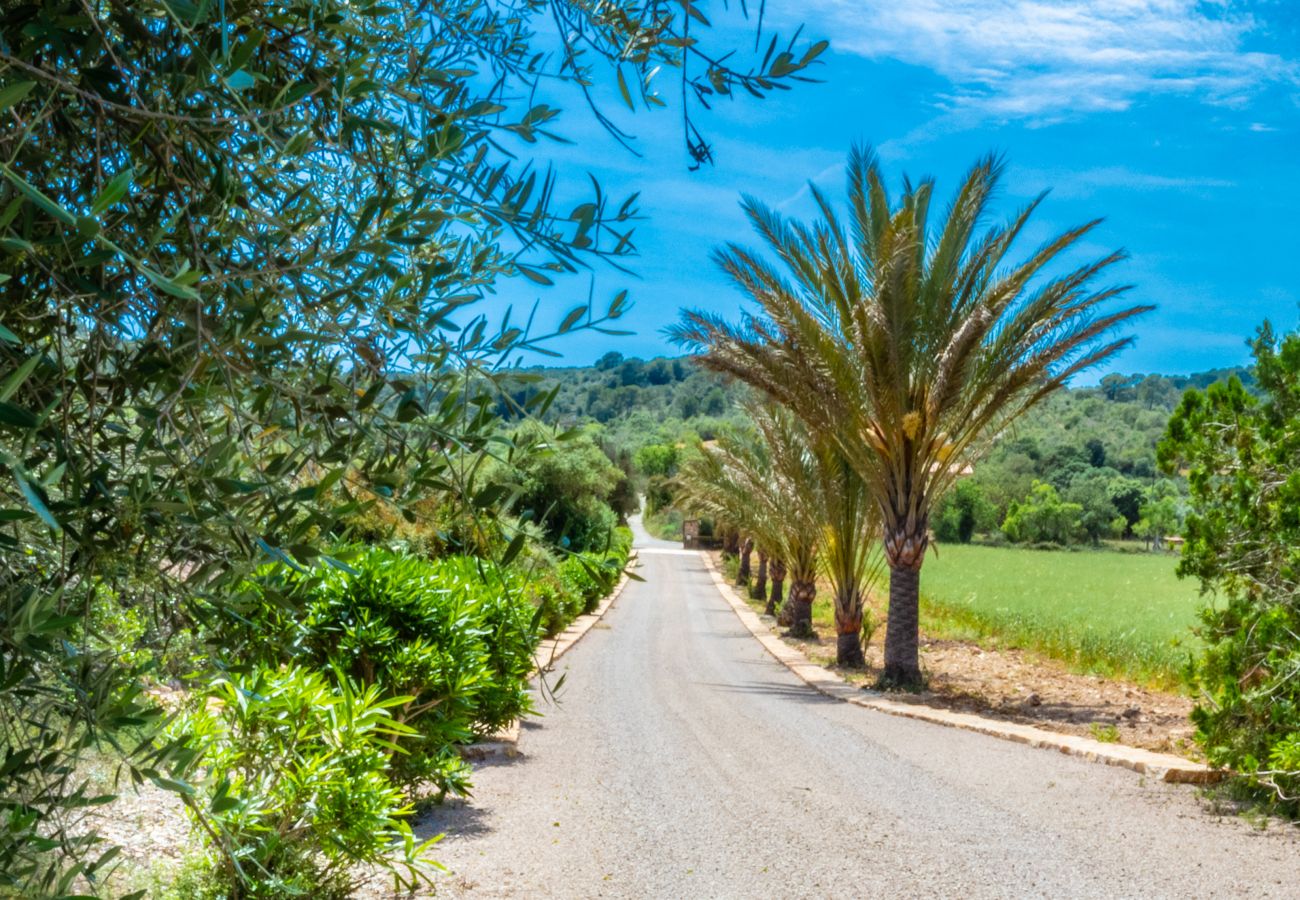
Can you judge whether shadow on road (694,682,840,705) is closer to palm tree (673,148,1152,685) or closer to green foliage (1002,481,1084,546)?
palm tree (673,148,1152,685)

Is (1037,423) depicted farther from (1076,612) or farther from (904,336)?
(904,336)

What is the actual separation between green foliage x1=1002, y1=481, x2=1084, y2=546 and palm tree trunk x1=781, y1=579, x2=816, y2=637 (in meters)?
57.1

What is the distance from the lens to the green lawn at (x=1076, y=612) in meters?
15.9

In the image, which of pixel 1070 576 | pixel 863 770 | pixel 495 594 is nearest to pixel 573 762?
pixel 495 594

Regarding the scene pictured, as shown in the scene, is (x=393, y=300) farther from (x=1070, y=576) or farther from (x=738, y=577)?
(x=1070, y=576)

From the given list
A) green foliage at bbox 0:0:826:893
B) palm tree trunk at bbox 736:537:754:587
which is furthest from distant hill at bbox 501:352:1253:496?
green foliage at bbox 0:0:826:893

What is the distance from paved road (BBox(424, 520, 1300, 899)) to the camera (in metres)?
5.56

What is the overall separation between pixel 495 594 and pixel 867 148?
8.52 meters

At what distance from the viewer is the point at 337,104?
169cm

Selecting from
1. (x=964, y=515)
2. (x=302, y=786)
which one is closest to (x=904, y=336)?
(x=302, y=786)

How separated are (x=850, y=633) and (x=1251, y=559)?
917cm

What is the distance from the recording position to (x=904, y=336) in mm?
12680

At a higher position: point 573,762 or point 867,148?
point 867,148

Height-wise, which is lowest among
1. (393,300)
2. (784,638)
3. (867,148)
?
(784,638)
